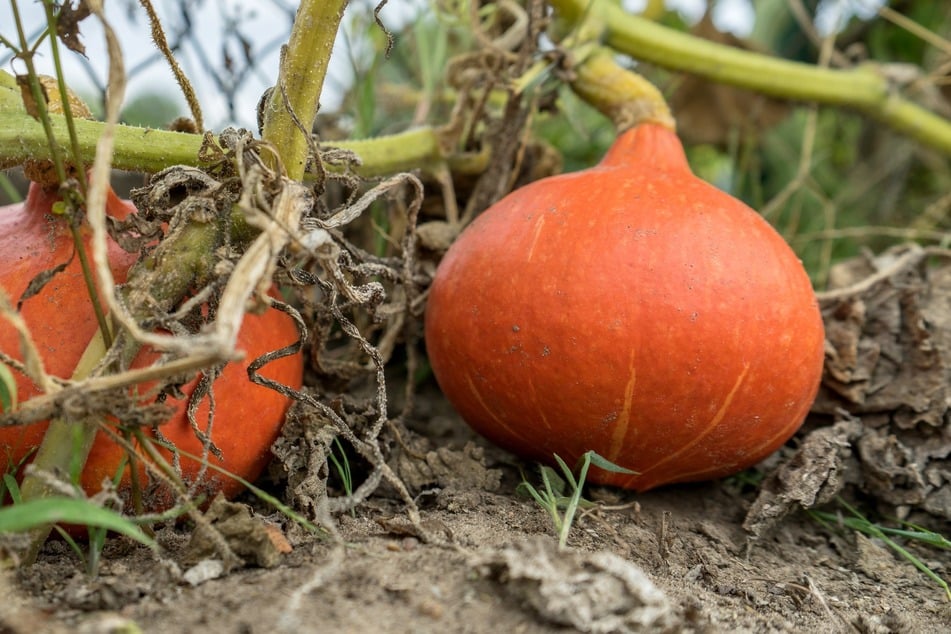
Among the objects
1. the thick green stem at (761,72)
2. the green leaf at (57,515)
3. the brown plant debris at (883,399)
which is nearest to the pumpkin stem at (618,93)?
the thick green stem at (761,72)

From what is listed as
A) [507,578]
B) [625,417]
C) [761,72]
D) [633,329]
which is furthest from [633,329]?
[761,72]

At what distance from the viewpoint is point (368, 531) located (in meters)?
1.21

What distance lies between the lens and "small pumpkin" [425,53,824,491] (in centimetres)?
131

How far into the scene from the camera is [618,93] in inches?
70.1

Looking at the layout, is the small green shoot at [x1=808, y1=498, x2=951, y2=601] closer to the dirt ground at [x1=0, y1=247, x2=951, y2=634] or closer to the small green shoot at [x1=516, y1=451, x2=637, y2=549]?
the dirt ground at [x1=0, y1=247, x2=951, y2=634]

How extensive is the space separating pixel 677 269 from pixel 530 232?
0.24 meters

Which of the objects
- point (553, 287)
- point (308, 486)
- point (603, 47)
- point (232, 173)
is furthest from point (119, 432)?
point (603, 47)

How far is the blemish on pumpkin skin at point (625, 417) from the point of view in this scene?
131 cm

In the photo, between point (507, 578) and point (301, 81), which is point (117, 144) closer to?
point (301, 81)

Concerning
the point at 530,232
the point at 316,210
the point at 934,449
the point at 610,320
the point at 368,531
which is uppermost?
the point at 316,210

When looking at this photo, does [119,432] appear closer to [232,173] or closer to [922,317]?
[232,173]

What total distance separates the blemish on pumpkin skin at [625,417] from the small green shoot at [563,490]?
24 millimetres

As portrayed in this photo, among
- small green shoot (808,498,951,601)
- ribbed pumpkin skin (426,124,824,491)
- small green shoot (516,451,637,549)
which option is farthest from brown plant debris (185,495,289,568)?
small green shoot (808,498,951,601)

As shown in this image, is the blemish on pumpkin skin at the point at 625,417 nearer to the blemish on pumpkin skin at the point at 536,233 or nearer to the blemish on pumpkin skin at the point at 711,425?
the blemish on pumpkin skin at the point at 711,425
